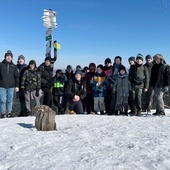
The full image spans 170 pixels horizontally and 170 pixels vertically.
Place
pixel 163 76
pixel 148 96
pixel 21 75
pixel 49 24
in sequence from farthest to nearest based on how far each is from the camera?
pixel 148 96
pixel 49 24
pixel 21 75
pixel 163 76

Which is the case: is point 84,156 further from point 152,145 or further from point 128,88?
point 128,88

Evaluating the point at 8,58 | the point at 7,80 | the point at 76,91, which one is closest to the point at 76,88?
the point at 76,91

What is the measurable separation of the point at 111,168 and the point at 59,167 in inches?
28.1

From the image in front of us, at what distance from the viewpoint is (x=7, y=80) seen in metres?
8.65

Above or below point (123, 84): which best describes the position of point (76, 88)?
below

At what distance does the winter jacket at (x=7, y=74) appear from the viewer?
8617 mm

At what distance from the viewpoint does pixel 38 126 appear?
6328 mm

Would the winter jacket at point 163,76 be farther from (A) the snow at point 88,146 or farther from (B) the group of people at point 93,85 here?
(A) the snow at point 88,146

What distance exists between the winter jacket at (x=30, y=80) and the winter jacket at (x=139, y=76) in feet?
10.3

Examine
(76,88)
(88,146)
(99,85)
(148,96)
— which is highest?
(99,85)

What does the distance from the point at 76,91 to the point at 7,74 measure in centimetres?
226

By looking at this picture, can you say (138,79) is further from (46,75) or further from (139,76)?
(46,75)

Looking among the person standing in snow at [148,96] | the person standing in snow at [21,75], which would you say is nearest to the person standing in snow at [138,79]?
the person standing in snow at [148,96]

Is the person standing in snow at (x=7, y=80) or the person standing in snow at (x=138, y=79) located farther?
the person standing in snow at (x=138, y=79)
